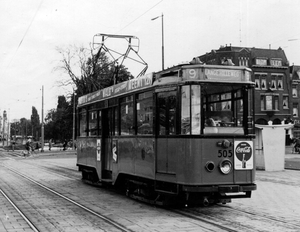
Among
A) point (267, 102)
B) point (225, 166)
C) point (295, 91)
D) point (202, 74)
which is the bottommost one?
point (225, 166)

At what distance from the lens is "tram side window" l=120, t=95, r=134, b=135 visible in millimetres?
11414

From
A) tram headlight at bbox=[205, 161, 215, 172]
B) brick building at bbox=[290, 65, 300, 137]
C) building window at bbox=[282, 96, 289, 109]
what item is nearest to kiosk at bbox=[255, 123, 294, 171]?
tram headlight at bbox=[205, 161, 215, 172]

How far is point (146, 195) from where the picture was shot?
35.2 ft

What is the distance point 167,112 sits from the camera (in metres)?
9.59

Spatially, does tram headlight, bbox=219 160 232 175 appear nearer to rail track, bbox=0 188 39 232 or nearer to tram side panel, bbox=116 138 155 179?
tram side panel, bbox=116 138 155 179

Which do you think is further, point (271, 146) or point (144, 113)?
point (271, 146)

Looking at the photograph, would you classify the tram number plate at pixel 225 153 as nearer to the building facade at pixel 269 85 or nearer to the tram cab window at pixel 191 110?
the tram cab window at pixel 191 110

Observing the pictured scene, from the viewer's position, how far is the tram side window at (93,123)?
14488mm

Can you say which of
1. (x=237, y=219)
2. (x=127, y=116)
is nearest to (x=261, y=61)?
(x=127, y=116)

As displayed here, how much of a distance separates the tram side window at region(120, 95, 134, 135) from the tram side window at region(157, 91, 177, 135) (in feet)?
5.38

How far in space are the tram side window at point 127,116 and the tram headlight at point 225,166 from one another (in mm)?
2922

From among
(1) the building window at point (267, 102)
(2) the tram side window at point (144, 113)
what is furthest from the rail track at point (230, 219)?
(1) the building window at point (267, 102)

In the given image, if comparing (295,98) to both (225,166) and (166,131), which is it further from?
(225,166)

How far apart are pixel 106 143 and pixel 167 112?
4359 mm
